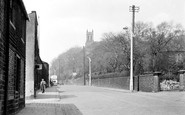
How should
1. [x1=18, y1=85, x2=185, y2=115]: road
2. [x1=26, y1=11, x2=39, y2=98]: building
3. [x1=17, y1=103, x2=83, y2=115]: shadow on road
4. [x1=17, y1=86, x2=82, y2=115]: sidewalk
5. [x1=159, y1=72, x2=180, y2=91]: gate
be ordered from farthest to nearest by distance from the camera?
[x1=159, y1=72, x2=180, y2=91]: gate → [x1=26, y1=11, x2=39, y2=98]: building → [x1=18, y1=85, x2=185, y2=115]: road → [x1=17, y1=86, x2=82, y2=115]: sidewalk → [x1=17, y1=103, x2=83, y2=115]: shadow on road

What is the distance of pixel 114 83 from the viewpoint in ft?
176

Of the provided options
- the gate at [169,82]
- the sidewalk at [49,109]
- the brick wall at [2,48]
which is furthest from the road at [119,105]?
the gate at [169,82]

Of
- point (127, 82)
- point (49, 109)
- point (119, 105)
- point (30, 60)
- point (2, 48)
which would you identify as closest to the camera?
point (2, 48)

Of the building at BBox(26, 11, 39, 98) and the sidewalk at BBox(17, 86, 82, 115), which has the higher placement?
the building at BBox(26, 11, 39, 98)

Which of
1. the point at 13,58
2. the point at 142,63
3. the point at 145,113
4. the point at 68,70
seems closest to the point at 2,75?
the point at 13,58

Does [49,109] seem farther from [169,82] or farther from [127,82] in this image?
[127,82]

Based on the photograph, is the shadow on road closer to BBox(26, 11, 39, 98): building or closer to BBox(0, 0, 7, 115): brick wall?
BBox(0, 0, 7, 115): brick wall

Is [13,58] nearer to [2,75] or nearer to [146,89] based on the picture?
[2,75]

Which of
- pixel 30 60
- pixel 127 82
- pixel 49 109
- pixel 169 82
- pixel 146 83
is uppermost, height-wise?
pixel 30 60

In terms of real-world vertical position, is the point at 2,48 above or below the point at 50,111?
above

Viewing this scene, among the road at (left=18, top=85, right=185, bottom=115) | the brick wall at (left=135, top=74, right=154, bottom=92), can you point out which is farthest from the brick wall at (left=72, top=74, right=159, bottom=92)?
the road at (left=18, top=85, right=185, bottom=115)

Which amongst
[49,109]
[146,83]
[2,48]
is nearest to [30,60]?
[49,109]

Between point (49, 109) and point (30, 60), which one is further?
point (30, 60)

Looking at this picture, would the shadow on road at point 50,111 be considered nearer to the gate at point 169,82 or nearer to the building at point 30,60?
the building at point 30,60
